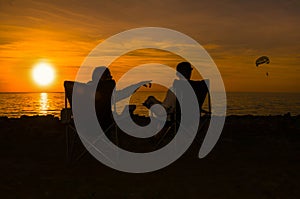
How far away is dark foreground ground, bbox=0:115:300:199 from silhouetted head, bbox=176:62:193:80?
143 centimetres

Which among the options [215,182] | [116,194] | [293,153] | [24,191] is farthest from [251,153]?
[24,191]

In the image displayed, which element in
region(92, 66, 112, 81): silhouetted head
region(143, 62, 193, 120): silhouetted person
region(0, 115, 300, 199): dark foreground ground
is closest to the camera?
region(0, 115, 300, 199): dark foreground ground

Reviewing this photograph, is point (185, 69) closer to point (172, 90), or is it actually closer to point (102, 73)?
point (172, 90)

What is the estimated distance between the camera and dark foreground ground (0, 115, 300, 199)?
4355mm

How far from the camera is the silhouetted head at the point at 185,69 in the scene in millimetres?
6508

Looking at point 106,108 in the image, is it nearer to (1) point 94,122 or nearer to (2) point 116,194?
(1) point 94,122

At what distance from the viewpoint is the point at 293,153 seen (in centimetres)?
675

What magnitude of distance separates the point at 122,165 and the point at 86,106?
1113 millimetres

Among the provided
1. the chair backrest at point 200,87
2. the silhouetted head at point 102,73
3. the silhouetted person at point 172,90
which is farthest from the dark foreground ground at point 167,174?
the silhouetted head at point 102,73

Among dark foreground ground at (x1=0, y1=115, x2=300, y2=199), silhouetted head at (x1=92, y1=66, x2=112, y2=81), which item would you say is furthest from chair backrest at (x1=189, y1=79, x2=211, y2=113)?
silhouetted head at (x1=92, y1=66, x2=112, y2=81)

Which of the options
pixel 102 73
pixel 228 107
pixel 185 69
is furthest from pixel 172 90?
pixel 228 107

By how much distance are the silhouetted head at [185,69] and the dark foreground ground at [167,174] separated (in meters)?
1.43

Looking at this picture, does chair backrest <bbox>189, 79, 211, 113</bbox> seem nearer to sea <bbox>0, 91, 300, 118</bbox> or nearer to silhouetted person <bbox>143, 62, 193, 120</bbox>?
silhouetted person <bbox>143, 62, 193, 120</bbox>

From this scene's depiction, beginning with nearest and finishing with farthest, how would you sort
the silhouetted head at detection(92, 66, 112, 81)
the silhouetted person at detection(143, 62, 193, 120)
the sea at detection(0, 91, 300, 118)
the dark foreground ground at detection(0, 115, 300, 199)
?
1. the dark foreground ground at detection(0, 115, 300, 199)
2. the silhouetted head at detection(92, 66, 112, 81)
3. the silhouetted person at detection(143, 62, 193, 120)
4. the sea at detection(0, 91, 300, 118)
